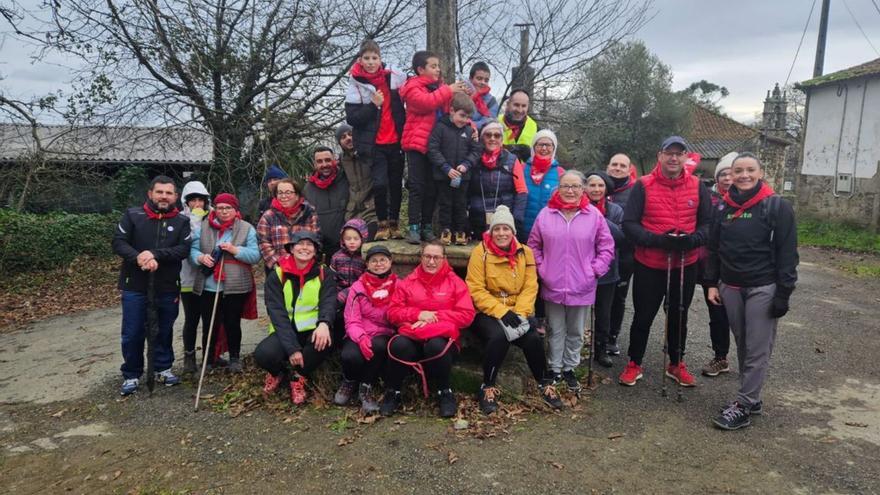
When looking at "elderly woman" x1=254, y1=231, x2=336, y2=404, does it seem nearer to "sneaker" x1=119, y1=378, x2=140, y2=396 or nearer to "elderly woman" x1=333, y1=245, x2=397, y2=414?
"elderly woman" x1=333, y1=245, x2=397, y2=414

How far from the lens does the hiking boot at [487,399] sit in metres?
4.07

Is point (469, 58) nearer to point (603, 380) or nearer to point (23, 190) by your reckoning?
point (603, 380)

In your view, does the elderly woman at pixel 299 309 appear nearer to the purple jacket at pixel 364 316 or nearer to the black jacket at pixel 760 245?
the purple jacket at pixel 364 316

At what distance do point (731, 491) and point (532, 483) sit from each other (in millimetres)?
1111

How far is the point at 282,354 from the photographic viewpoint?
14.5 feet

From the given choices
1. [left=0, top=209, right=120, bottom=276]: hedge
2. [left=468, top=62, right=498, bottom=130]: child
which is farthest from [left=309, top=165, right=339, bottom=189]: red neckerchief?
[left=0, top=209, right=120, bottom=276]: hedge

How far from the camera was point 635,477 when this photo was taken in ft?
10.6

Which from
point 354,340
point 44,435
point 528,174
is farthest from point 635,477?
point 44,435

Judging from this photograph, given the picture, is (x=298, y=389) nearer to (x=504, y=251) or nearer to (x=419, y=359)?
(x=419, y=359)

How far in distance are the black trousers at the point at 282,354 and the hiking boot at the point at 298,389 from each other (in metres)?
0.06

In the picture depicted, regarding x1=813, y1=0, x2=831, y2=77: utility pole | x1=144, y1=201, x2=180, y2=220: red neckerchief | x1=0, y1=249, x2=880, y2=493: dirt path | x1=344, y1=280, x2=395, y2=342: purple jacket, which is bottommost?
x1=0, y1=249, x2=880, y2=493: dirt path

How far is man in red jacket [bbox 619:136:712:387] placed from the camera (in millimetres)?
4317

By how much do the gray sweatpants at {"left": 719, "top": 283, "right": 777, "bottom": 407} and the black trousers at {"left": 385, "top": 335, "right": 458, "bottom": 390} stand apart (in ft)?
6.87

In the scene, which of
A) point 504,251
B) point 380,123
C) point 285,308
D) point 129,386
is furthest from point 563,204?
point 129,386
